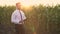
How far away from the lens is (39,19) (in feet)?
36.2

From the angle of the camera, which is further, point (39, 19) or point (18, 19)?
point (39, 19)

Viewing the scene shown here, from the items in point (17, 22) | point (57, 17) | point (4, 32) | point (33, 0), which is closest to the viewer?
point (17, 22)

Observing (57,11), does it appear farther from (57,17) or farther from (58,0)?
(58,0)

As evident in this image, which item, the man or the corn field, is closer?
the man

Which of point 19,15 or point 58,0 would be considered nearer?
point 19,15

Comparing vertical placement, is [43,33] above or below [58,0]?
below

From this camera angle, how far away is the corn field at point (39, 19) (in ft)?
35.5

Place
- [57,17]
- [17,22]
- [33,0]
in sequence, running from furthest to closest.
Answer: [33,0]
[57,17]
[17,22]

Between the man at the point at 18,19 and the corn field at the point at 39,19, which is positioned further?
the corn field at the point at 39,19

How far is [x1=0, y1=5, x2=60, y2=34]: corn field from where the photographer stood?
1081 cm

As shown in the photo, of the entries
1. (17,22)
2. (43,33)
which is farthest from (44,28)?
(17,22)

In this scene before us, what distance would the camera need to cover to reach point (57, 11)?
424 inches

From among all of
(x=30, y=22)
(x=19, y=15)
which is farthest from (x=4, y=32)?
(x=19, y=15)

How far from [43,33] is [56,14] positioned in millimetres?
1019
